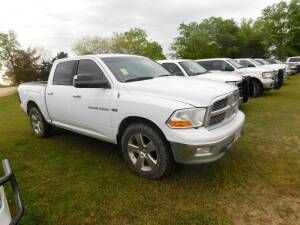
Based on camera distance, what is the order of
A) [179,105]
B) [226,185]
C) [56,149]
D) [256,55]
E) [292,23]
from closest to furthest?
[179,105], [226,185], [56,149], [256,55], [292,23]

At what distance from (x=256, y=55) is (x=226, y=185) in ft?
131

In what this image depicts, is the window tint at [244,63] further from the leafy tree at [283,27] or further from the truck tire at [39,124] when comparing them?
the leafy tree at [283,27]

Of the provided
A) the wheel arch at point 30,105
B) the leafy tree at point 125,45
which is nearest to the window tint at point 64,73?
the wheel arch at point 30,105

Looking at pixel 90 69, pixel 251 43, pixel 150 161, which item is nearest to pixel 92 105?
pixel 90 69

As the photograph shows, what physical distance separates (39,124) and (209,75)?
5159mm

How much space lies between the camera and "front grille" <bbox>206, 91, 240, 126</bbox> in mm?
2920

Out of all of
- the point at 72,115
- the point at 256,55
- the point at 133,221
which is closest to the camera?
the point at 133,221

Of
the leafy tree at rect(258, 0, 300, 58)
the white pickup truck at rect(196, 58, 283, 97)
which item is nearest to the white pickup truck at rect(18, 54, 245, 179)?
the white pickup truck at rect(196, 58, 283, 97)

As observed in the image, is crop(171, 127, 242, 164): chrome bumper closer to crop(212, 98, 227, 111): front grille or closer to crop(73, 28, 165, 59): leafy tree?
crop(212, 98, 227, 111): front grille

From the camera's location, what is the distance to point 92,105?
3.70 m

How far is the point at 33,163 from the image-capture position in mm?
4051

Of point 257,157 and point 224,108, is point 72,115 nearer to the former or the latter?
point 224,108

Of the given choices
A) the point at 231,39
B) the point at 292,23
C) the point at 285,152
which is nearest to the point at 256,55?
the point at 231,39

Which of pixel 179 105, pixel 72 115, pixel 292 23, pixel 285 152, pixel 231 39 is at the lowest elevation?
pixel 285 152
